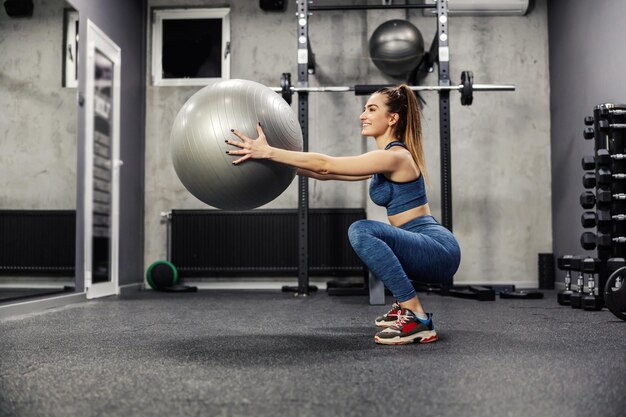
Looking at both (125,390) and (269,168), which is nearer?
(125,390)

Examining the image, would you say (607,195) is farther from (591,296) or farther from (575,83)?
(575,83)

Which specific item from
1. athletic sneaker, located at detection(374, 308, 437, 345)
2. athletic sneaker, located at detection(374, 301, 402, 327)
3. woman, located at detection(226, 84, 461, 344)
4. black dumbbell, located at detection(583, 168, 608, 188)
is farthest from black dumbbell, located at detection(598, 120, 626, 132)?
athletic sneaker, located at detection(374, 308, 437, 345)

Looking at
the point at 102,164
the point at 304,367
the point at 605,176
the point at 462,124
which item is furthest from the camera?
the point at 462,124

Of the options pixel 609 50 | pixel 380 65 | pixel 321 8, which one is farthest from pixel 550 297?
pixel 321 8

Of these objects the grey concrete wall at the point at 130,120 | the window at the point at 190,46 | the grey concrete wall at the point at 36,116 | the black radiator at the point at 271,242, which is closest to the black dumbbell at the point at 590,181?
the black radiator at the point at 271,242

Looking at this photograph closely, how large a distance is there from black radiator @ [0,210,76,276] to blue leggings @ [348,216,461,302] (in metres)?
2.25

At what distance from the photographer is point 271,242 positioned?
207 inches

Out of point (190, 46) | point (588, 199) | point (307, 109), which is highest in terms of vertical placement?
point (190, 46)

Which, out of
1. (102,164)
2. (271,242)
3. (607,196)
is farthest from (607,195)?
(102,164)

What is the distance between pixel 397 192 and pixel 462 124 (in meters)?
3.44

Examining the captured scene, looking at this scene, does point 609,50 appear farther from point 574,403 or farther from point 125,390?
point 125,390

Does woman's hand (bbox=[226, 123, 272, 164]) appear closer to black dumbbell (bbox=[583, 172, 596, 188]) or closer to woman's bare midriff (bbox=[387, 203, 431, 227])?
woman's bare midriff (bbox=[387, 203, 431, 227])

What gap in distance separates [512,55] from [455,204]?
1.55 m

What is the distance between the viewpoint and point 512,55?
5.49 meters
